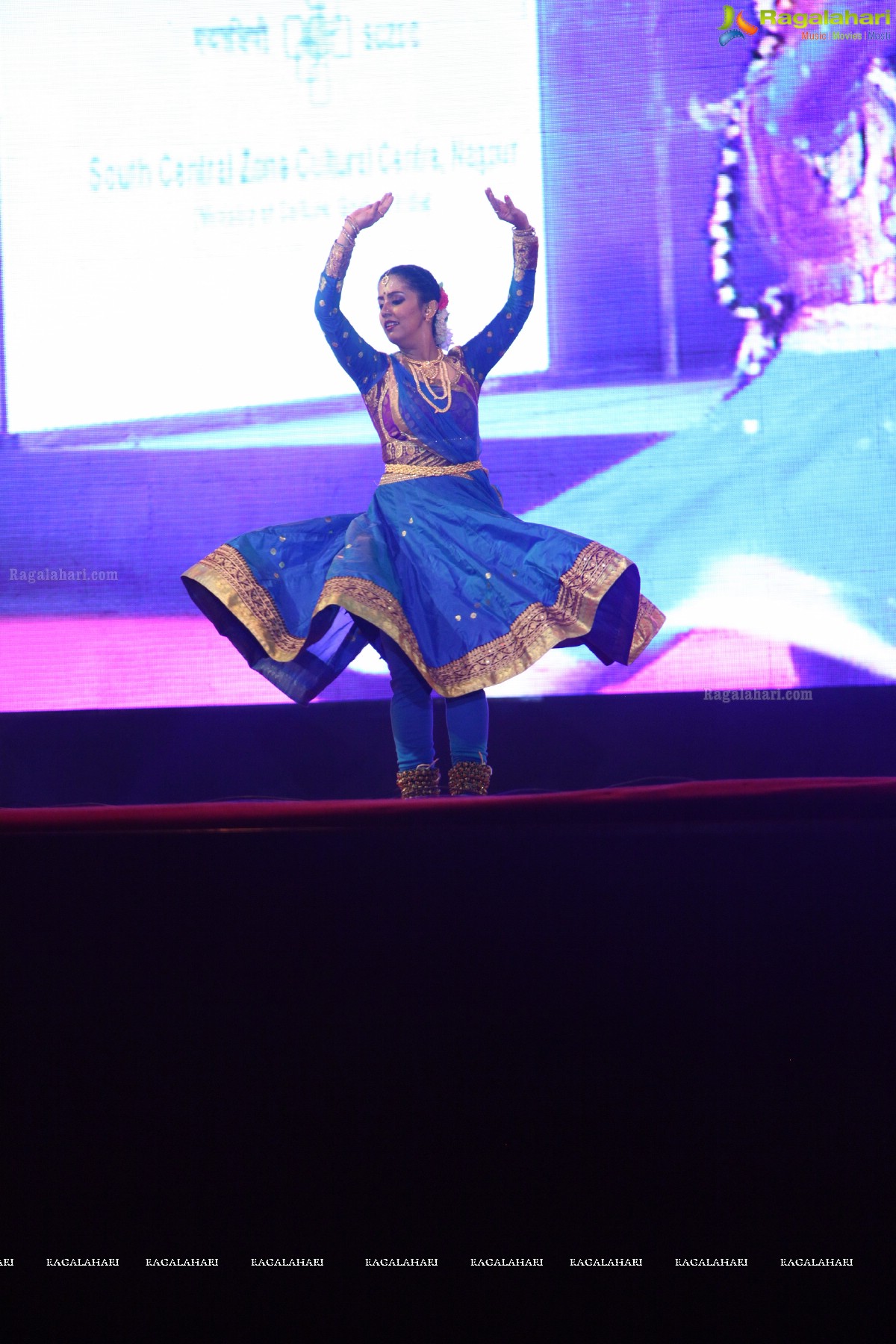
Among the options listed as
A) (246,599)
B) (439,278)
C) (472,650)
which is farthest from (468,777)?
(439,278)

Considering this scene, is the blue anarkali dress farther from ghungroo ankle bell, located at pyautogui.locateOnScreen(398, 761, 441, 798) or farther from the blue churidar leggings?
ghungroo ankle bell, located at pyautogui.locateOnScreen(398, 761, 441, 798)

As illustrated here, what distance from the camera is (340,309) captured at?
2.41 metres

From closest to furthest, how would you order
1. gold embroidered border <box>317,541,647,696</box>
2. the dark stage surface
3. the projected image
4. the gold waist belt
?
the dark stage surface < gold embroidered border <box>317,541,647,696</box> < the gold waist belt < the projected image

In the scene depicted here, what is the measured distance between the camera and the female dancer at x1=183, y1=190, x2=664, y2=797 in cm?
220

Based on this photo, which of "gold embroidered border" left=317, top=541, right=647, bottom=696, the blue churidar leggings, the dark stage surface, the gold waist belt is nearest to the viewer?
the dark stage surface

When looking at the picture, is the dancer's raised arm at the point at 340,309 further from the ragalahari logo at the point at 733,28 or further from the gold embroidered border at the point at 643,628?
the ragalahari logo at the point at 733,28

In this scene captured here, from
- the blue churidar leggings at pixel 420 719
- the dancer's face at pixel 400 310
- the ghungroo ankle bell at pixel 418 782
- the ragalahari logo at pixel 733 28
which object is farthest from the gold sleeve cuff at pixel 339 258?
the ragalahari logo at pixel 733 28

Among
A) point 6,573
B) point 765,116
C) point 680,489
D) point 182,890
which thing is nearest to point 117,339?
point 6,573

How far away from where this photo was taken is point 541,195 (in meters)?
3.10

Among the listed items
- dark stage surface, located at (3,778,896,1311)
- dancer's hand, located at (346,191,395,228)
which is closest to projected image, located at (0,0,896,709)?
dancer's hand, located at (346,191,395,228)

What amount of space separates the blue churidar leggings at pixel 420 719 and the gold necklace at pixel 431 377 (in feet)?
1.63

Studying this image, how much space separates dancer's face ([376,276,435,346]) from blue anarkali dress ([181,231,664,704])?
69 millimetres

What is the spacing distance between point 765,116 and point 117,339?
5.67 ft

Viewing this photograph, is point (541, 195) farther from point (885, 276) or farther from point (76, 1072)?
point (76, 1072)
